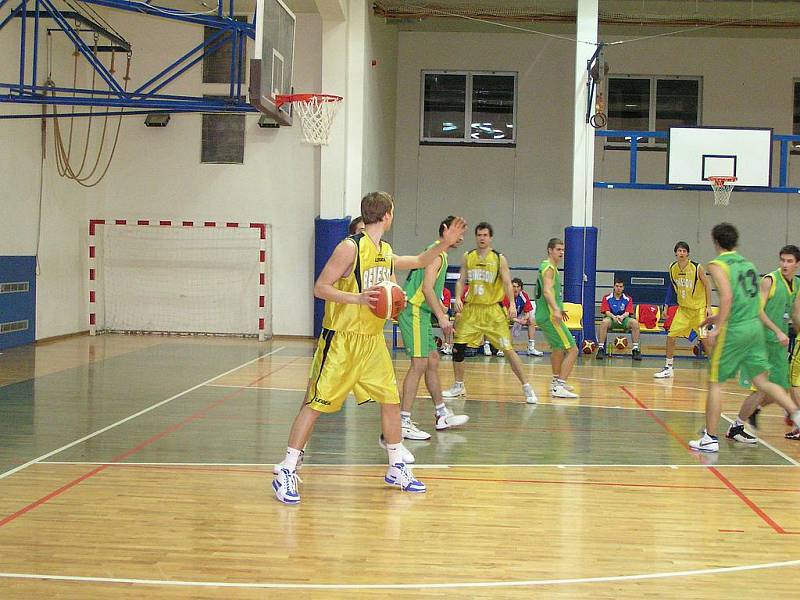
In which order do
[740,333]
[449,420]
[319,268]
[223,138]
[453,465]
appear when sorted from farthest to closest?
[223,138], [319,268], [449,420], [740,333], [453,465]

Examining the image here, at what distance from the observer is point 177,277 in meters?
16.4

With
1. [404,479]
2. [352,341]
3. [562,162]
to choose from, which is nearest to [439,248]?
[352,341]

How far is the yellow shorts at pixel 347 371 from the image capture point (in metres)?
5.63

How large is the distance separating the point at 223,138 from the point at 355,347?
11419mm

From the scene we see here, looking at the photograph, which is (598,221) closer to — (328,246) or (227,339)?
(328,246)

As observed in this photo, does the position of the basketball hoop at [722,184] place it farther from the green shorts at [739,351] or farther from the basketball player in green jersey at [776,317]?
the green shorts at [739,351]

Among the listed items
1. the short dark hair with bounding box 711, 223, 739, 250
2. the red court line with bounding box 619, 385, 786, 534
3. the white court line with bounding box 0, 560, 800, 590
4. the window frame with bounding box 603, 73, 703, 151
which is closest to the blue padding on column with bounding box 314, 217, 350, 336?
the red court line with bounding box 619, 385, 786, 534

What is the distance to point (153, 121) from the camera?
1631 centimetres

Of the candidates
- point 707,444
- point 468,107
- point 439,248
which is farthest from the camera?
point 468,107

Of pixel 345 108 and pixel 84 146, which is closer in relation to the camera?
pixel 345 108

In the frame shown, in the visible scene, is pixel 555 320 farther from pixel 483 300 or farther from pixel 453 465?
pixel 453 465

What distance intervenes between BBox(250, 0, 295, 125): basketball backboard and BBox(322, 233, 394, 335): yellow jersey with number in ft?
15.3

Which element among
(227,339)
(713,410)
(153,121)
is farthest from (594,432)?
(153,121)

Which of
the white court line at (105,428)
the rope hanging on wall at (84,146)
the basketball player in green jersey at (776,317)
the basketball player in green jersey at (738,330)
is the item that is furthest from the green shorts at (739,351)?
the rope hanging on wall at (84,146)
